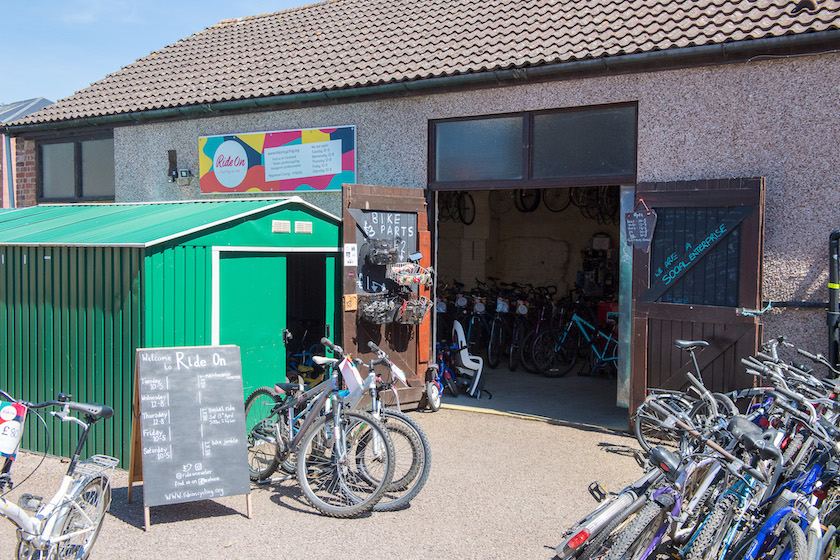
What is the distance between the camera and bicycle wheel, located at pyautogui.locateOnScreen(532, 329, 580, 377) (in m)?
10.3

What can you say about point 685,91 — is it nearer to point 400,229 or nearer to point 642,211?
point 642,211

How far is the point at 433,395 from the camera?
7992 mm

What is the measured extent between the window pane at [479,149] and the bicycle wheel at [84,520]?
5.03 m

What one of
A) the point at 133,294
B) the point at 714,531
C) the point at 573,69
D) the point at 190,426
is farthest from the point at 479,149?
the point at 714,531

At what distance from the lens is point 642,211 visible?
22.7 feet

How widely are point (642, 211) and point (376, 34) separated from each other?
4.95 m

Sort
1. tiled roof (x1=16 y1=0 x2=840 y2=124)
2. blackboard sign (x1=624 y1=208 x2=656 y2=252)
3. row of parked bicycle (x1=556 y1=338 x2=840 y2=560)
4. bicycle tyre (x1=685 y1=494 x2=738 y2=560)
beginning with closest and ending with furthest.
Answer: row of parked bicycle (x1=556 y1=338 x2=840 y2=560) < bicycle tyre (x1=685 y1=494 x2=738 y2=560) < blackboard sign (x1=624 y1=208 x2=656 y2=252) < tiled roof (x1=16 y1=0 x2=840 y2=124)

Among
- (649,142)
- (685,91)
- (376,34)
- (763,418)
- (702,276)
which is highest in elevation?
(376,34)

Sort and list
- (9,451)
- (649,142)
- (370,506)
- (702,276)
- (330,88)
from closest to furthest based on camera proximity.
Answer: (9,451)
(370,506)
(702,276)
(649,142)
(330,88)

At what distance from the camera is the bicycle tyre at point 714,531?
143 inches

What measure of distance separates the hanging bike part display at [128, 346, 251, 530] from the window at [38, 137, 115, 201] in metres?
6.61

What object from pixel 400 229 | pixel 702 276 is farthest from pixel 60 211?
pixel 702 276

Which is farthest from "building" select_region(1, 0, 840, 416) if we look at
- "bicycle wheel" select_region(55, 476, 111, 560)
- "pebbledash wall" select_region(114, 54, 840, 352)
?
"bicycle wheel" select_region(55, 476, 111, 560)

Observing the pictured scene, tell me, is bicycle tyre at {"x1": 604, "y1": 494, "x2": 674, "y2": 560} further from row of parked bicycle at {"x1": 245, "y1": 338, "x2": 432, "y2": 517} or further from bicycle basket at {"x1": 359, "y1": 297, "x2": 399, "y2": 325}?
bicycle basket at {"x1": 359, "y1": 297, "x2": 399, "y2": 325}
